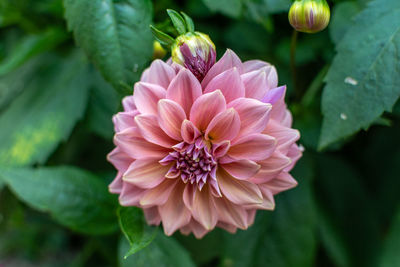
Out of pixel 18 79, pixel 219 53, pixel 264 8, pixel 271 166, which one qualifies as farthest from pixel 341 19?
pixel 18 79

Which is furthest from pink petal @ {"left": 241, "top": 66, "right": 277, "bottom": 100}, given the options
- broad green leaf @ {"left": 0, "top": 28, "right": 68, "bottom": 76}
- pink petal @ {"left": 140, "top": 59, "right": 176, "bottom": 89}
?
broad green leaf @ {"left": 0, "top": 28, "right": 68, "bottom": 76}

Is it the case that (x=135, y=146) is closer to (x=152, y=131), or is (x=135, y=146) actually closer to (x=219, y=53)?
(x=152, y=131)

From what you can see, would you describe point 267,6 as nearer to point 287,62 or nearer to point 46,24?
point 287,62

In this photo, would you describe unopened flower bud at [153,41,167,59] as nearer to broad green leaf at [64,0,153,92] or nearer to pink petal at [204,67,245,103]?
broad green leaf at [64,0,153,92]

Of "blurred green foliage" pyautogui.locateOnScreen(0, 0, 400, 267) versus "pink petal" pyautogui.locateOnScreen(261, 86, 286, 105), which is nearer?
"pink petal" pyautogui.locateOnScreen(261, 86, 286, 105)

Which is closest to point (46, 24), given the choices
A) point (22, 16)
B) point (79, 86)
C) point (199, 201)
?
point (22, 16)

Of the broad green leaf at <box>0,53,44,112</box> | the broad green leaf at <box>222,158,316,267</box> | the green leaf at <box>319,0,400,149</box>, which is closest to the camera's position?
the green leaf at <box>319,0,400,149</box>
